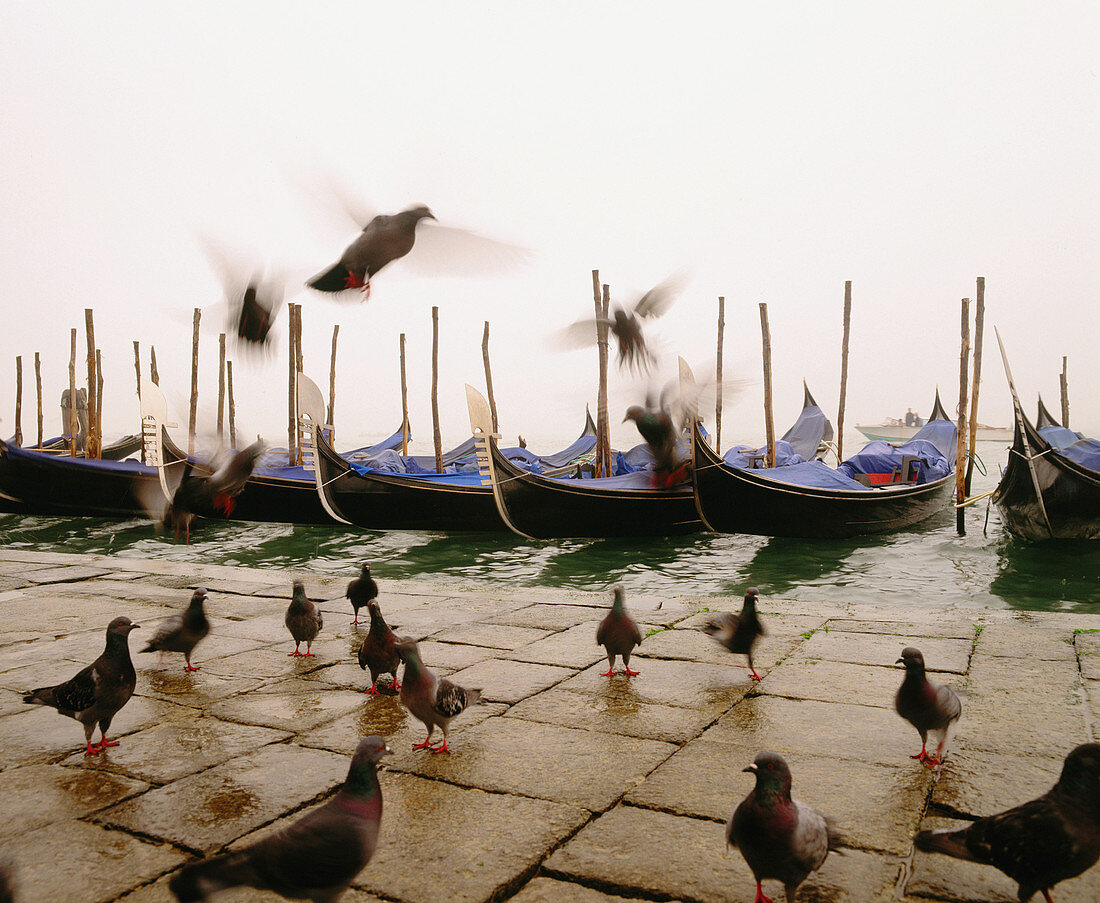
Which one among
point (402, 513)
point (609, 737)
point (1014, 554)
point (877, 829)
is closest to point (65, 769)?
point (609, 737)

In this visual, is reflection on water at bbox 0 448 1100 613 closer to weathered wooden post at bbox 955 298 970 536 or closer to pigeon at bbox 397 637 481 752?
weathered wooden post at bbox 955 298 970 536

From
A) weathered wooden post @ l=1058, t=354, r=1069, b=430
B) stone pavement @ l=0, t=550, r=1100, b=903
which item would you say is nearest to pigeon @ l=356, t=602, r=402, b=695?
stone pavement @ l=0, t=550, r=1100, b=903

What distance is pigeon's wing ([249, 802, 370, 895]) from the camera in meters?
1.51

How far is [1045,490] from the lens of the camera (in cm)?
930

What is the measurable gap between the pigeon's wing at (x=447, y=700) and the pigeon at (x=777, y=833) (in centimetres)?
109

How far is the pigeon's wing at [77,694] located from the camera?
8.11 ft

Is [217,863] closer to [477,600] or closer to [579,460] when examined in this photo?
[477,600]

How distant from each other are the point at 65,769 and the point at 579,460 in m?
13.6

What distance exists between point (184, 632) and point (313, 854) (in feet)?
7.32

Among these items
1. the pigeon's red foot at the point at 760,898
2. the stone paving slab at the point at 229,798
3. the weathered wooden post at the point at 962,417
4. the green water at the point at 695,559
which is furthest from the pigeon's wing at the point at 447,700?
the weathered wooden post at the point at 962,417

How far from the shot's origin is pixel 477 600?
5.06 metres

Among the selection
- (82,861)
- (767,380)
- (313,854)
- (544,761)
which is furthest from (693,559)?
(313,854)

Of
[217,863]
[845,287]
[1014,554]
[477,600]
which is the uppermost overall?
[845,287]

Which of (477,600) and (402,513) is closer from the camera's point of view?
(477,600)
